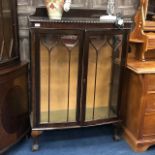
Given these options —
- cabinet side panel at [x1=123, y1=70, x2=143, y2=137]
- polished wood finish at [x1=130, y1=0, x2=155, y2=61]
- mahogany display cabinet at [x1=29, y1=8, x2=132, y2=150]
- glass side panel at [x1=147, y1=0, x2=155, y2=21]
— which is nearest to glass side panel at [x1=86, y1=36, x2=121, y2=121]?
mahogany display cabinet at [x1=29, y1=8, x2=132, y2=150]

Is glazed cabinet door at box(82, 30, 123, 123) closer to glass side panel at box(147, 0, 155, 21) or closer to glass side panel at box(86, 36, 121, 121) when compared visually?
glass side panel at box(86, 36, 121, 121)

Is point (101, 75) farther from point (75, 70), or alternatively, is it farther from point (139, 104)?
point (139, 104)

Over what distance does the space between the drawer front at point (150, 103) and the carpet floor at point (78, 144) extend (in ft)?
1.26

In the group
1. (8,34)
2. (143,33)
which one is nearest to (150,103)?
(143,33)

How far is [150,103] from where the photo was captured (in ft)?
6.68

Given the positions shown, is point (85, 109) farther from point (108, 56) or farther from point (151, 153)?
point (151, 153)

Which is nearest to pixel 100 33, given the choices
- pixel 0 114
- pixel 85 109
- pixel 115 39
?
pixel 115 39

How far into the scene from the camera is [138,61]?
222cm

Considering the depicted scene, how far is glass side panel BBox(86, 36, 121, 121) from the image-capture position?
6.59 feet

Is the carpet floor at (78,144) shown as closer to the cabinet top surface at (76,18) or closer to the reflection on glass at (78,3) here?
the cabinet top surface at (76,18)

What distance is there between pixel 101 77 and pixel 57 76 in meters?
0.38

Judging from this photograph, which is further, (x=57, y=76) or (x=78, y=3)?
(x=78, y=3)

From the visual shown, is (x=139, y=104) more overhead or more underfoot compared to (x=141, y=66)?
more underfoot

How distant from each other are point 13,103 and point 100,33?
0.87 m
